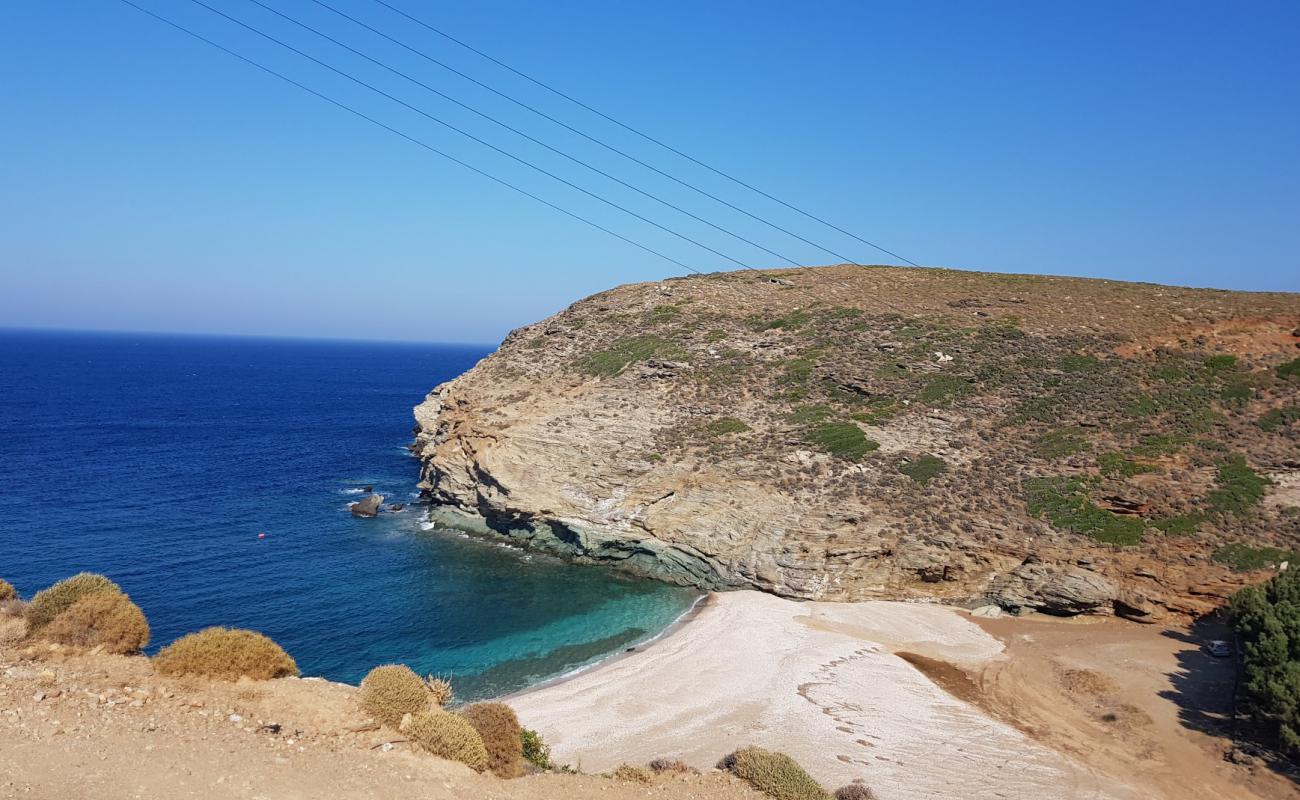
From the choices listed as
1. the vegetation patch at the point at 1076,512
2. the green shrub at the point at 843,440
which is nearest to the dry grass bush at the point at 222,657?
the green shrub at the point at 843,440

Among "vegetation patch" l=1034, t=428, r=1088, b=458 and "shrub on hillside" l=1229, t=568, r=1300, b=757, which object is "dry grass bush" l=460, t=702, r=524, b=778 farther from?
"vegetation patch" l=1034, t=428, r=1088, b=458

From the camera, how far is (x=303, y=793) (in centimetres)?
1184

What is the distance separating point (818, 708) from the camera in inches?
1008

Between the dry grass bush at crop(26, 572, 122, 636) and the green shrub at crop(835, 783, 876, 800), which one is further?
the green shrub at crop(835, 783, 876, 800)

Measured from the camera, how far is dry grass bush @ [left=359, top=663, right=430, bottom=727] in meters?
14.8

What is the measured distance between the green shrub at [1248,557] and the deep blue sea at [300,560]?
85.7 feet

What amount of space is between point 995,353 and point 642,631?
3399 cm

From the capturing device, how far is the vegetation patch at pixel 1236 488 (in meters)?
33.5

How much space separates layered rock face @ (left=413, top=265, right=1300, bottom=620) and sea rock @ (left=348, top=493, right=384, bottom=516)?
425cm

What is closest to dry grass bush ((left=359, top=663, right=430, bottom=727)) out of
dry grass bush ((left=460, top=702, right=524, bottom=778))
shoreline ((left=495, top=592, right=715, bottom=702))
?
dry grass bush ((left=460, top=702, right=524, bottom=778))

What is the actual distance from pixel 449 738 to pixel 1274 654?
27406mm

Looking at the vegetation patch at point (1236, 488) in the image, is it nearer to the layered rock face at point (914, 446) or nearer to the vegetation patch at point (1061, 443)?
the layered rock face at point (914, 446)

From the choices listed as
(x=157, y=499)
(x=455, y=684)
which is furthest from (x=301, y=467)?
(x=455, y=684)

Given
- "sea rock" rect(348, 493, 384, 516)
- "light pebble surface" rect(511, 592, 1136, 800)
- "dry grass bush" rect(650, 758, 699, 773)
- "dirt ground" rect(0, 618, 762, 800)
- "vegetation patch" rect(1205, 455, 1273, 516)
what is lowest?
"sea rock" rect(348, 493, 384, 516)
